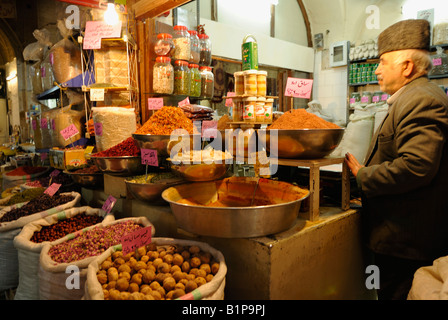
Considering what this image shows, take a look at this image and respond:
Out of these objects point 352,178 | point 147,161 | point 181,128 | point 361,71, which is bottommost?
point 352,178

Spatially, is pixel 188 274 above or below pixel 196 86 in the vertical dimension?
below

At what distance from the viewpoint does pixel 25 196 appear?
2.36 metres

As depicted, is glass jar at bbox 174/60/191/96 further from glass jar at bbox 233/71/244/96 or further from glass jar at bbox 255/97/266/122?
glass jar at bbox 255/97/266/122

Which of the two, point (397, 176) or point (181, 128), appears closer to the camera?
point (397, 176)

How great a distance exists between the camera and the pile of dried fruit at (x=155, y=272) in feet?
3.41

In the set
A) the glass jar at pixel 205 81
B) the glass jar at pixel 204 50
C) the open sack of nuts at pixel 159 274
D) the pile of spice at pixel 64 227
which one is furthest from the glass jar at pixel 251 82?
the glass jar at pixel 204 50

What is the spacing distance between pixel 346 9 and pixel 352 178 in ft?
16.1

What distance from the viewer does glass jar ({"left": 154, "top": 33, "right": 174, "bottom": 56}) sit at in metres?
2.60

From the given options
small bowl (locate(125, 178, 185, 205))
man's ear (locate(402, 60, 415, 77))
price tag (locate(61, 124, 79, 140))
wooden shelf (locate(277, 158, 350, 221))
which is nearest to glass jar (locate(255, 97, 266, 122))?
wooden shelf (locate(277, 158, 350, 221))

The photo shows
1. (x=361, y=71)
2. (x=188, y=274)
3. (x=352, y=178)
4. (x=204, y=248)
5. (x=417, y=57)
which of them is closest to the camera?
(x=188, y=274)

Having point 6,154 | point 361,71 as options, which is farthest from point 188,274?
point 6,154

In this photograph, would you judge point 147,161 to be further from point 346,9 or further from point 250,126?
point 346,9

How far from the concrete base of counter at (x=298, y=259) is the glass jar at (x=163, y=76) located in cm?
126

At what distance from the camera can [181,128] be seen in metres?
1.75
